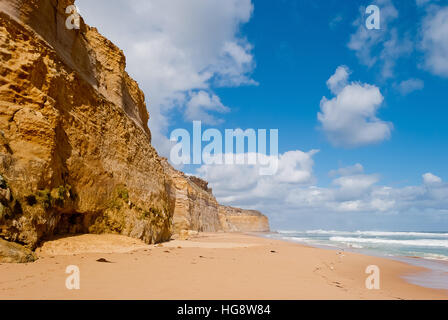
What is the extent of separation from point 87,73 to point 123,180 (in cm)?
561

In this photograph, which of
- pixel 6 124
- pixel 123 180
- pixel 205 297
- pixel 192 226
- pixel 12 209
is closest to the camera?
pixel 205 297

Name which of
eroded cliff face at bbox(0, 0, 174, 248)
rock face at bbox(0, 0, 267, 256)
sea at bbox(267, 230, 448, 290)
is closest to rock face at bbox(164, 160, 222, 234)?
sea at bbox(267, 230, 448, 290)

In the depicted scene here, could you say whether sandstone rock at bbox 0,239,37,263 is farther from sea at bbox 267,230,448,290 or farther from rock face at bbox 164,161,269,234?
rock face at bbox 164,161,269,234

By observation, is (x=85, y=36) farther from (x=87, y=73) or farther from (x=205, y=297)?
(x=205, y=297)

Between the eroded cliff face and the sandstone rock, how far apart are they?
0.32 m

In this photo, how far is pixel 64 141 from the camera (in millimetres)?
9539

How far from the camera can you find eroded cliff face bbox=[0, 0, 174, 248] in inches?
298

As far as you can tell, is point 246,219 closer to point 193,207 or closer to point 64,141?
point 193,207

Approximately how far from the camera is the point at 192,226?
4162 centimetres

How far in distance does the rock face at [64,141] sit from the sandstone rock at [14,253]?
32 centimetres

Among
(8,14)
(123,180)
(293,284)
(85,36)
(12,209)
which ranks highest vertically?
(85,36)

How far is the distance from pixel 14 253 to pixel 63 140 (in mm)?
4378
